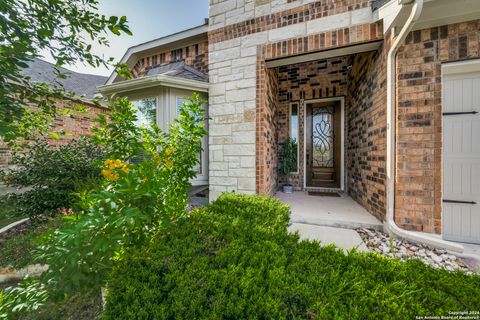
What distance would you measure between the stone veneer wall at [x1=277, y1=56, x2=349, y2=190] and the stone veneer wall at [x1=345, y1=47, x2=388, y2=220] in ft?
1.03

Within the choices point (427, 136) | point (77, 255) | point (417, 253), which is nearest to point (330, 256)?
point (77, 255)

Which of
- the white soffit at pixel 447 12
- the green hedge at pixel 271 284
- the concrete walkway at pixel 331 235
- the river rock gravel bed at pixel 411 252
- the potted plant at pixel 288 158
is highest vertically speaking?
the white soffit at pixel 447 12

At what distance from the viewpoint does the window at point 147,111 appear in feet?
13.1

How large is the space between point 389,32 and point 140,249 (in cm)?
390

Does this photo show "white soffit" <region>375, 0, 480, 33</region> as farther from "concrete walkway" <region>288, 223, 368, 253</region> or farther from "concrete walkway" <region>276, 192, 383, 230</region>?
"concrete walkway" <region>288, 223, 368, 253</region>

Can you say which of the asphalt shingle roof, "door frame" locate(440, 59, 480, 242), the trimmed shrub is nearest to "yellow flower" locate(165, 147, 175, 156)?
the trimmed shrub

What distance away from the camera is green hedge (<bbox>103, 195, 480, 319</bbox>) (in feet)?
2.91

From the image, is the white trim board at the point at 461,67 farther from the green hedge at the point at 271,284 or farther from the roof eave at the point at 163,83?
the roof eave at the point at 163,83

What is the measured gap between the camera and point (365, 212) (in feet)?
10.6

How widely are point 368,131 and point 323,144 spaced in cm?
190

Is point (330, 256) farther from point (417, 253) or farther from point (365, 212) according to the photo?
point (365, 212)

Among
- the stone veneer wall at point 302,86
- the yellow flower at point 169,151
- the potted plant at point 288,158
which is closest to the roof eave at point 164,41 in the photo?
the stone veneer wall at point 302,86

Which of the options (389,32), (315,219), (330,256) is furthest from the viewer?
(315,219)

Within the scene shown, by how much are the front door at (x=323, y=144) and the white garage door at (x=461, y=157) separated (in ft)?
8.17
